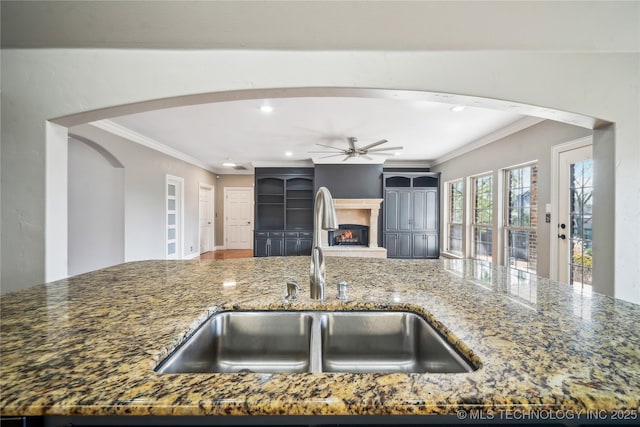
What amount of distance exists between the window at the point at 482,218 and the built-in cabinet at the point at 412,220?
1183mm

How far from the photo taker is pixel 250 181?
9.05 meters

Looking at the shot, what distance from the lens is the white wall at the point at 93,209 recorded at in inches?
173

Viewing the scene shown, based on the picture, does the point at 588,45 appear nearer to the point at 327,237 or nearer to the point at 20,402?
the point at 20,402

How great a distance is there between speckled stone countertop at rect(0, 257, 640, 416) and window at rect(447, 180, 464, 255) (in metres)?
5.10

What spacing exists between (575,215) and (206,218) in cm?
827

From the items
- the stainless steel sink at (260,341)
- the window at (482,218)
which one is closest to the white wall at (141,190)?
the stainless steel sink at (260,341)

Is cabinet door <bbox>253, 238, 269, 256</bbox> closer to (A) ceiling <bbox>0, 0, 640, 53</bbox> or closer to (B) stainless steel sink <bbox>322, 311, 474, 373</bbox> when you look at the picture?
(A) ceiling <bbox>0, 0, 640, 53</bbox>

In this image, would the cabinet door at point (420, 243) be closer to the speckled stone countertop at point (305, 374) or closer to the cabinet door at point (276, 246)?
the cabinet door at point (276, 246)

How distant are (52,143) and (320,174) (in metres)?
5.23

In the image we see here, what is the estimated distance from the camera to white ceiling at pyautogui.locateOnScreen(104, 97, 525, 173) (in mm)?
3361

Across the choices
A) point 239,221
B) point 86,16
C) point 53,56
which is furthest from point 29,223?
point 239,221

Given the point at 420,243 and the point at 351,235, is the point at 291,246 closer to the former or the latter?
the point at 351,235

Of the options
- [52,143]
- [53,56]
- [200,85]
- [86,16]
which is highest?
[86,16]

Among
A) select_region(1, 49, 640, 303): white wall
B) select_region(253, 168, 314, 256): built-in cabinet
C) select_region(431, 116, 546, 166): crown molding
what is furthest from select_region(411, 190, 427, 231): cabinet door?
select_region(1, 49, 640, 303): white wall
